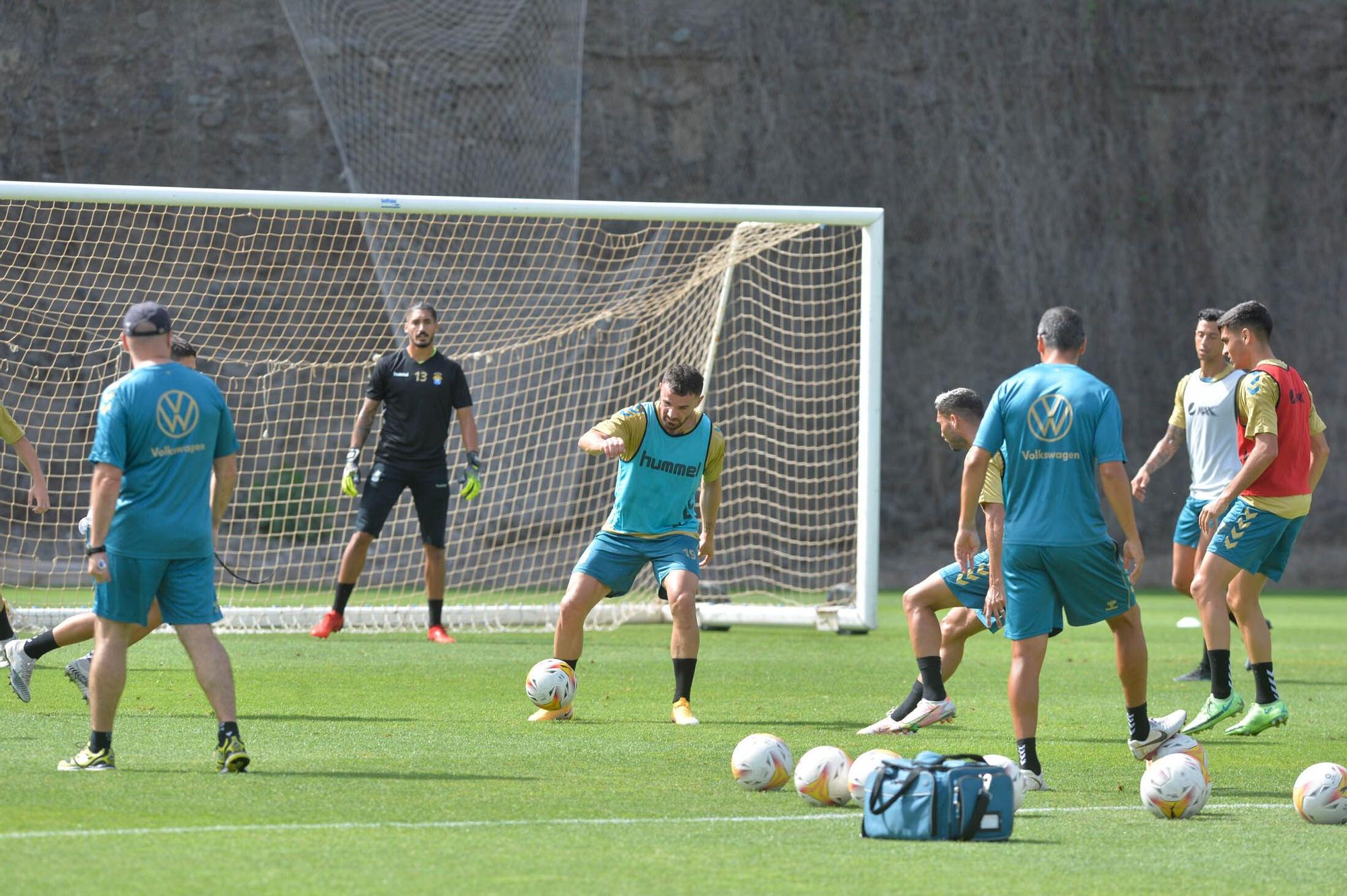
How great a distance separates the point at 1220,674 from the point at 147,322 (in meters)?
5.50

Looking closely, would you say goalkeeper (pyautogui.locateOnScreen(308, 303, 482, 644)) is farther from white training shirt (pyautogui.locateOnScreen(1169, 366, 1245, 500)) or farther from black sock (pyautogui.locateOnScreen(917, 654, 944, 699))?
white training shirt (pyautogui.locateOnScreen(1169, 366, 1245, 500))

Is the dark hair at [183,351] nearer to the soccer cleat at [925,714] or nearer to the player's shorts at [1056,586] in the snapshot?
the soccer cleat at [925,714]

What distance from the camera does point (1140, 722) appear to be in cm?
702

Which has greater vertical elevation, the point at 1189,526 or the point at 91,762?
the point at 1189,526

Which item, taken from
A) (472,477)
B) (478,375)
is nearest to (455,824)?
(472,477)

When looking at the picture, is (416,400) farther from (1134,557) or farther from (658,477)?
(1134,557)

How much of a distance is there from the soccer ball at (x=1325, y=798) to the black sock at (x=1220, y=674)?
2562 mm

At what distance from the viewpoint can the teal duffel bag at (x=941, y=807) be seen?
5.34 meters

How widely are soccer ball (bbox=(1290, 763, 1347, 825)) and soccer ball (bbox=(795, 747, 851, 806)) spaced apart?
1.60 meters

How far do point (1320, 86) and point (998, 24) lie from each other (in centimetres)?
524

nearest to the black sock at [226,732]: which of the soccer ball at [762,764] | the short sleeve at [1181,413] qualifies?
the soccer ball at [762,764]

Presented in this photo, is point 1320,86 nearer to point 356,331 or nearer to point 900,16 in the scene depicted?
point 900,16

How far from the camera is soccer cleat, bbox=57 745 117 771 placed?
621cm

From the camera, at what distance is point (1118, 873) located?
15.9 feet
